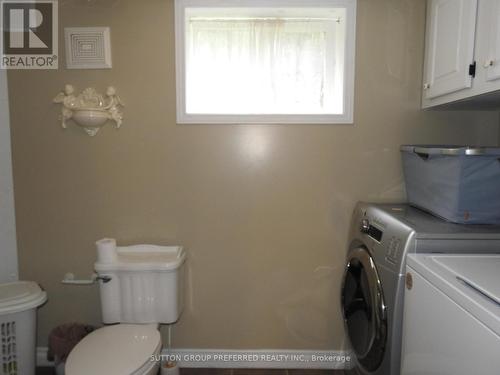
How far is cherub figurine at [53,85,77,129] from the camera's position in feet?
6.23

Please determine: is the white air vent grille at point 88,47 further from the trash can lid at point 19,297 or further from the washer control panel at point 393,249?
the washer control panel at point 393,249

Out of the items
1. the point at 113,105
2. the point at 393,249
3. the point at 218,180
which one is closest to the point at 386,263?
the point at 393,249

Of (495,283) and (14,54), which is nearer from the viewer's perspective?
(495,283)

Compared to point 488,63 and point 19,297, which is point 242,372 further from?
point 488,63

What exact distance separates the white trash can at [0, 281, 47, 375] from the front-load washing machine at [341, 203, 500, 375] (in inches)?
63.2

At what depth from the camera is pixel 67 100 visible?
190 centimetres

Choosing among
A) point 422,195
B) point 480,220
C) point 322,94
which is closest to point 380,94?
point 322,94

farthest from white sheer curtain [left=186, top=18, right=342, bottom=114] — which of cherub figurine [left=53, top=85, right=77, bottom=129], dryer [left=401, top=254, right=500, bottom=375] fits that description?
dryer [left=401, top=254, right=500, bottom=375]

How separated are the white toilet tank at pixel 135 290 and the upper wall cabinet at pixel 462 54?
1.56 metres

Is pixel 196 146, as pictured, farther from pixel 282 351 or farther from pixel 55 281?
pixel 282 351

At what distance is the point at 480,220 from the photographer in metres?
1.43

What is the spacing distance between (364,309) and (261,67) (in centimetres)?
141

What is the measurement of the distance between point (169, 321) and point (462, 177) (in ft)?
5.06

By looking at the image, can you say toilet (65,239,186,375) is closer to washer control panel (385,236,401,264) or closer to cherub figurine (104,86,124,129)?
cherub figurine (104,86,124,129)
